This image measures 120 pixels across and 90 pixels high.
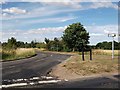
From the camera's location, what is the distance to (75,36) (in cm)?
7619

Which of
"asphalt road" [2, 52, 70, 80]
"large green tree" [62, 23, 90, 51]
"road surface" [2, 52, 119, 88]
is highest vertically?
"large green tree" [62, 23, 90, 51]

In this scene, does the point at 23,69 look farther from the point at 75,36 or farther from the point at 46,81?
the point at 75,36

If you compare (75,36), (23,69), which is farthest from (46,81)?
(75,36)

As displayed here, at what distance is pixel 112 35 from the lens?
2862 centimetres

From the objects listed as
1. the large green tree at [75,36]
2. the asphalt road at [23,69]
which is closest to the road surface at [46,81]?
the asphalt road at [23,69]

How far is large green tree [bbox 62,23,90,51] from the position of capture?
7464 cm

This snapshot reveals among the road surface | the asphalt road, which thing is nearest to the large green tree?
the asphalt road

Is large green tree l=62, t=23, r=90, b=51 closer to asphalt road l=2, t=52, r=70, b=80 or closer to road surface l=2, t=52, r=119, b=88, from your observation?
asphalt road l=2, t=52, r=70, b=80

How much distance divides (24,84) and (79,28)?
6571 centimetres

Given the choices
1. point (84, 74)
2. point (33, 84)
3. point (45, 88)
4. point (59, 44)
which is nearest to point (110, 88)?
point (45, 88)

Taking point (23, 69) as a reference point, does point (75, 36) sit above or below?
above

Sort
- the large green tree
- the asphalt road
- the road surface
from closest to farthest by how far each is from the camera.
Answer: the road surface
the asphalt road
the large green tree

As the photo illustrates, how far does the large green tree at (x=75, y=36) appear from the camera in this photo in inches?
2938

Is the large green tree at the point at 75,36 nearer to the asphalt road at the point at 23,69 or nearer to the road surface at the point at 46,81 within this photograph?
the asphalt road at the point at 23,69
